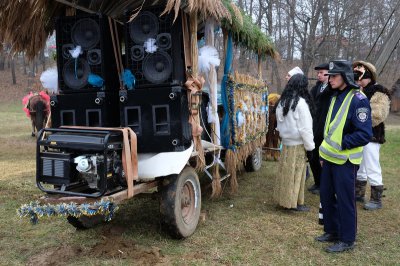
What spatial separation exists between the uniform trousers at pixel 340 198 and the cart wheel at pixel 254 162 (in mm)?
3908

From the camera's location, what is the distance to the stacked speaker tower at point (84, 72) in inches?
183

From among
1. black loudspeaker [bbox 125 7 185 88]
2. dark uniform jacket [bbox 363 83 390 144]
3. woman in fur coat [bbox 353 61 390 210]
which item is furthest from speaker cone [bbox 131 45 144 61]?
dark uniform jacket [bbox 363 83 390 144]

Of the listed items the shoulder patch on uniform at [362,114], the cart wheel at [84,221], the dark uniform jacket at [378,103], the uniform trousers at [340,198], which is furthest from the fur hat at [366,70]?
the cart wheel at [84,221]

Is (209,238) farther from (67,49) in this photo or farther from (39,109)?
(39,109)

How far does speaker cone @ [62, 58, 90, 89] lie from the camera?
4.70 m

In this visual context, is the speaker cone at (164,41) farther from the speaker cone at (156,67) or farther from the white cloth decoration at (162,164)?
the white cloth decoration at (162,164)

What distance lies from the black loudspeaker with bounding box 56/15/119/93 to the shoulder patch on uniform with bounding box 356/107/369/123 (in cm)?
282

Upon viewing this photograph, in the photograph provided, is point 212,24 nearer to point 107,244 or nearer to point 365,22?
point 107,244

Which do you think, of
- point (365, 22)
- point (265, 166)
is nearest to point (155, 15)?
point (265, 166)

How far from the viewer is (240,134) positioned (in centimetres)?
639

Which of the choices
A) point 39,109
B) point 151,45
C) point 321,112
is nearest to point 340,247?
point 321,112

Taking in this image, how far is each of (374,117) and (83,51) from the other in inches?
156

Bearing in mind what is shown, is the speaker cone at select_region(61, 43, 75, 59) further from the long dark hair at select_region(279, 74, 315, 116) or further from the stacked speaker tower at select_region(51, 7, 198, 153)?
the long dark hair at select_region(279, 74, 315, 116)

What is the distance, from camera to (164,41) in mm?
4492
